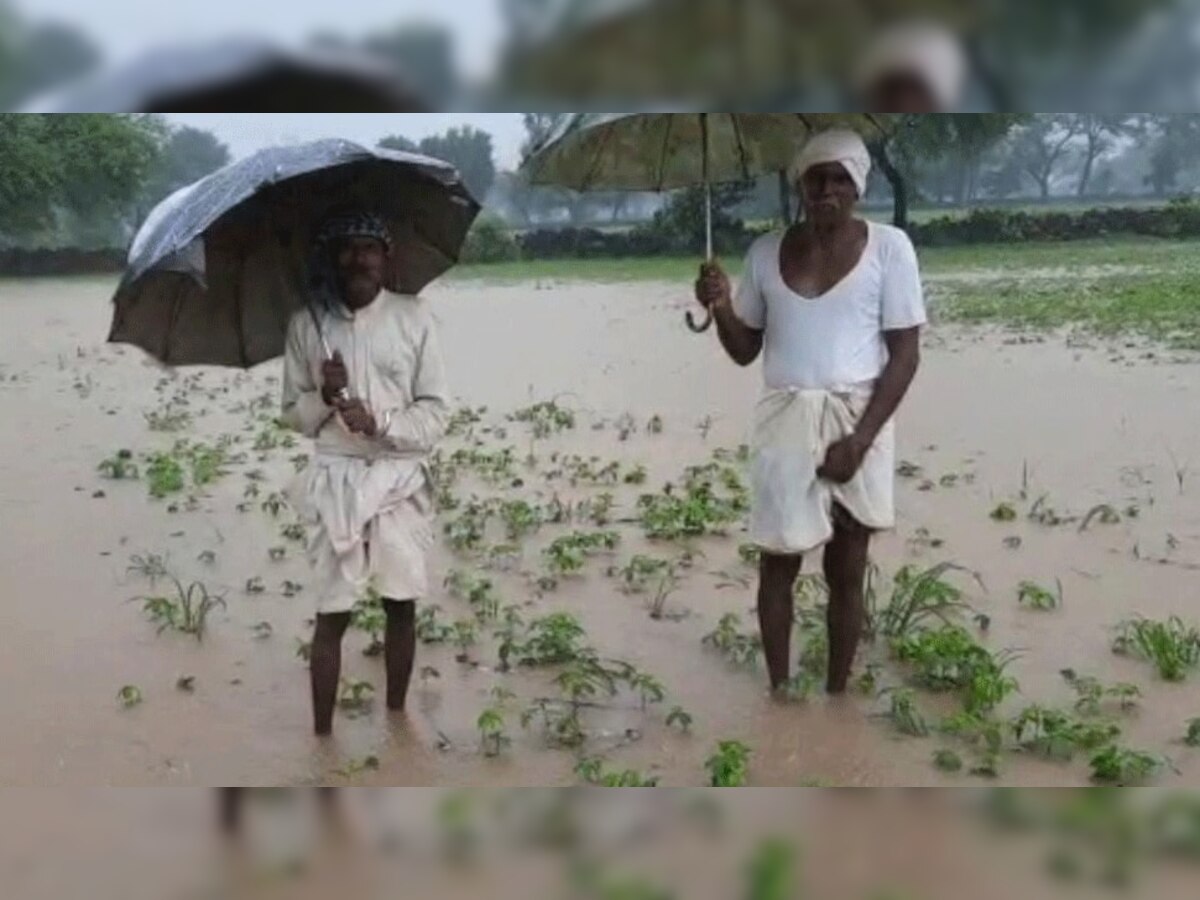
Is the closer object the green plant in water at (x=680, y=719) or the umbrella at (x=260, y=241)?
the umbrella at (x=260, y=241)

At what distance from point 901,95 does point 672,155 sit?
7.45 ft

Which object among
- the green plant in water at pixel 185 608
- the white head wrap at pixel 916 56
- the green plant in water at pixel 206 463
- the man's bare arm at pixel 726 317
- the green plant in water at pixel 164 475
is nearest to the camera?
the white head wrap at pixel 916 56

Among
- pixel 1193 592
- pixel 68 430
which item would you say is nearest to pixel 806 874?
pixel 1193 592

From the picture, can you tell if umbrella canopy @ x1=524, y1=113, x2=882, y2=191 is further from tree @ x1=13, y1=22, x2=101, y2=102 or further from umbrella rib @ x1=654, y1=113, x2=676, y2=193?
tree @ x1=13, y1=22, x2=101, y2=102

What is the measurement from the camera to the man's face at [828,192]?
12.5ft

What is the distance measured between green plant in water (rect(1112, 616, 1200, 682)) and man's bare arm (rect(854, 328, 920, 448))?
128cm

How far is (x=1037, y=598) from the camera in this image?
197 inches

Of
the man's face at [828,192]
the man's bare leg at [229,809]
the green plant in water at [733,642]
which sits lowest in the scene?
the green plant in water at [733,642]

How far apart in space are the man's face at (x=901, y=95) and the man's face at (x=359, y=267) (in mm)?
1879

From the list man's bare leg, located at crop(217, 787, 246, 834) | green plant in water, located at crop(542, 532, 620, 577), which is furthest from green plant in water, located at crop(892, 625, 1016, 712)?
man's bare leg, located at crop(217, 787, 246, 834)

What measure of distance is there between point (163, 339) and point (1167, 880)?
2740mm

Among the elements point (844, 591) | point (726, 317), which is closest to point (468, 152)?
point (726, 317)

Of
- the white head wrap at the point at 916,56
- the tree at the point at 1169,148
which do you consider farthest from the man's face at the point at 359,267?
the white head wrap at the point at 916,56

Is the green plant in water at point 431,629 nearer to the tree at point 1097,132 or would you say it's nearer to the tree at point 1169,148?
the tree at point 1097,132
